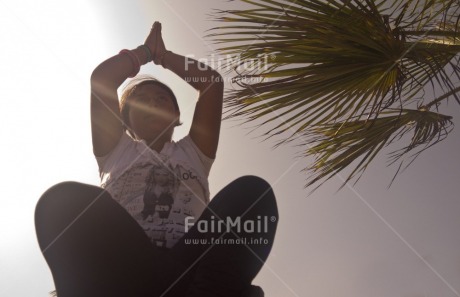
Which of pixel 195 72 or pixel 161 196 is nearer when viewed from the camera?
pixel 161 196

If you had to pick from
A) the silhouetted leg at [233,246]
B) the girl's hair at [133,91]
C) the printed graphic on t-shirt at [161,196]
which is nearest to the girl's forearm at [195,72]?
the girl's hair at [133,91]

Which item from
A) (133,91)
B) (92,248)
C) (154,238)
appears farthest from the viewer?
(133,91)

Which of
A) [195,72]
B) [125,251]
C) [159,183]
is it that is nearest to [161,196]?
[159,183]

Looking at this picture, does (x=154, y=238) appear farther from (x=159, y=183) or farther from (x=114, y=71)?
(x=114, y=71)

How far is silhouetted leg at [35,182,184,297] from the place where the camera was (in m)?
0.84

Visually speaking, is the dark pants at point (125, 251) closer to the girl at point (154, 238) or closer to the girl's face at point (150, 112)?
the girl at point (154, 238)

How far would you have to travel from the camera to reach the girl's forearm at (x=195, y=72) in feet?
4.74

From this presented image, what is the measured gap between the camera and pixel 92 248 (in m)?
0.85

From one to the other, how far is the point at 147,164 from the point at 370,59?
954mm

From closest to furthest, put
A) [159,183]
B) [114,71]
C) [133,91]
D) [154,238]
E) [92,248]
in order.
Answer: [92,248]
[154,238]
[159,183]
[114,71]
[133,91]

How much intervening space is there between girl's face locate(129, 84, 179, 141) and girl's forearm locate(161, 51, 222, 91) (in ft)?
0.32

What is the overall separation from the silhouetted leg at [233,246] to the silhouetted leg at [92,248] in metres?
0.08

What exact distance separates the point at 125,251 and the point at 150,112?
694 millimetres

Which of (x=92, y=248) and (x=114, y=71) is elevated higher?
(x=114, y=71)
